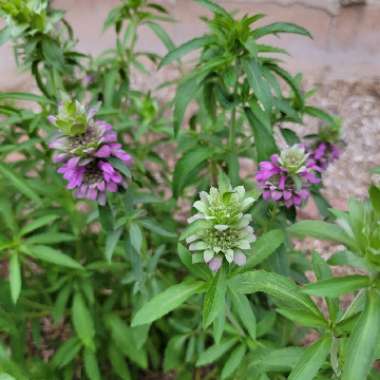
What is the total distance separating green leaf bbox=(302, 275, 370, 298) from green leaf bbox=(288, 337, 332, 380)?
0.55ft

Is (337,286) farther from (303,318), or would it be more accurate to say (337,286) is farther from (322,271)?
(322,271)

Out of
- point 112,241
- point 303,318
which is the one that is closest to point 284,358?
point 303,318

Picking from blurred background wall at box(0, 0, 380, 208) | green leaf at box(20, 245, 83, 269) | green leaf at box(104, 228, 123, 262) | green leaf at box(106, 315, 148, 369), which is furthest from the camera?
blurred background wall at box(0, 0, 380, 208)

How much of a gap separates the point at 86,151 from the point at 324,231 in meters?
0.64

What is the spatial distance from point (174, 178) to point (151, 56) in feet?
2.70

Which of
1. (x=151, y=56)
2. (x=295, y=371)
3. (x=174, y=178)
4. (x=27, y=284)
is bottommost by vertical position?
(x=27, y=284)

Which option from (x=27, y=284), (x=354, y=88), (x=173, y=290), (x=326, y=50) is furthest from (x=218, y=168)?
(x=326, y=50)

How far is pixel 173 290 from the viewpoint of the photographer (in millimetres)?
1354

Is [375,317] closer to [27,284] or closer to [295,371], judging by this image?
[295,371]

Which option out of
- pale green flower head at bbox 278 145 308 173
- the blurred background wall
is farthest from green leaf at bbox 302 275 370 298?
the blurred background wall

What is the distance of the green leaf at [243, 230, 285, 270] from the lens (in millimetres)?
1390

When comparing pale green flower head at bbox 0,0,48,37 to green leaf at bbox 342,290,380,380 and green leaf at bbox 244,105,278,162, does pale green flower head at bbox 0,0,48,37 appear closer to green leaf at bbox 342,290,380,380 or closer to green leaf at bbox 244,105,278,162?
green leaf at bbox 244,105,278,162

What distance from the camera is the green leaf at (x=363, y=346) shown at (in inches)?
41.5

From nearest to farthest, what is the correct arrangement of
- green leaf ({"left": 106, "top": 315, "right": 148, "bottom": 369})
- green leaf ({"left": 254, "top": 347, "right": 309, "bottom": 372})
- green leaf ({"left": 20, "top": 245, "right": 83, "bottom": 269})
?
green leaf ({"left": 254, "top": 347, "right": 309, "bottom": 372})
green leaf ({"left": 20, "top": 245, "right": 83, "bottom": 269})
green leaf ({"left": 106, "top": 315, "right": 148, "bottom": 369})
